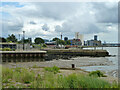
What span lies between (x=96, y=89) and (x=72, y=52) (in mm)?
64714

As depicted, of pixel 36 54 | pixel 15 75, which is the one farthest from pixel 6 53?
pixel 15 75

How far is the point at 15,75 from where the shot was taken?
12.7 metres

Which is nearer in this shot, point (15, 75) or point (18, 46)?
point (15, 75)

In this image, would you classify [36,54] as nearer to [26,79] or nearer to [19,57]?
[19,57]

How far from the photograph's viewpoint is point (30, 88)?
977 cm

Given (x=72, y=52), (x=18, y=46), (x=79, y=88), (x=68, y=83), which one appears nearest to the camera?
(x=79, y=88)

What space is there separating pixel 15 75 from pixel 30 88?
3381 millimetres

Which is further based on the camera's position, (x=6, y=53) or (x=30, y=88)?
(x=6, y=53)

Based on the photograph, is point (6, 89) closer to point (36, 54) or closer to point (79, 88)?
point (79, 88)

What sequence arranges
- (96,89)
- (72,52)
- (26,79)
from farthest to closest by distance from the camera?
(72,52)
(26,79)
(96,89)

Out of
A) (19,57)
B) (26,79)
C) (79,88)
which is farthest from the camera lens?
(19,57)

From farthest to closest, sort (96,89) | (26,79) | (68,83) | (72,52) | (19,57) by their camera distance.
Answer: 1. (72,52)
2. (19,57)
3. (26,79)
4. (68,83)
5. (96,89)

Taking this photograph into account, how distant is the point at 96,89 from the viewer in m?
8.52

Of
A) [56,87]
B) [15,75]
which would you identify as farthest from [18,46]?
[56,87]
